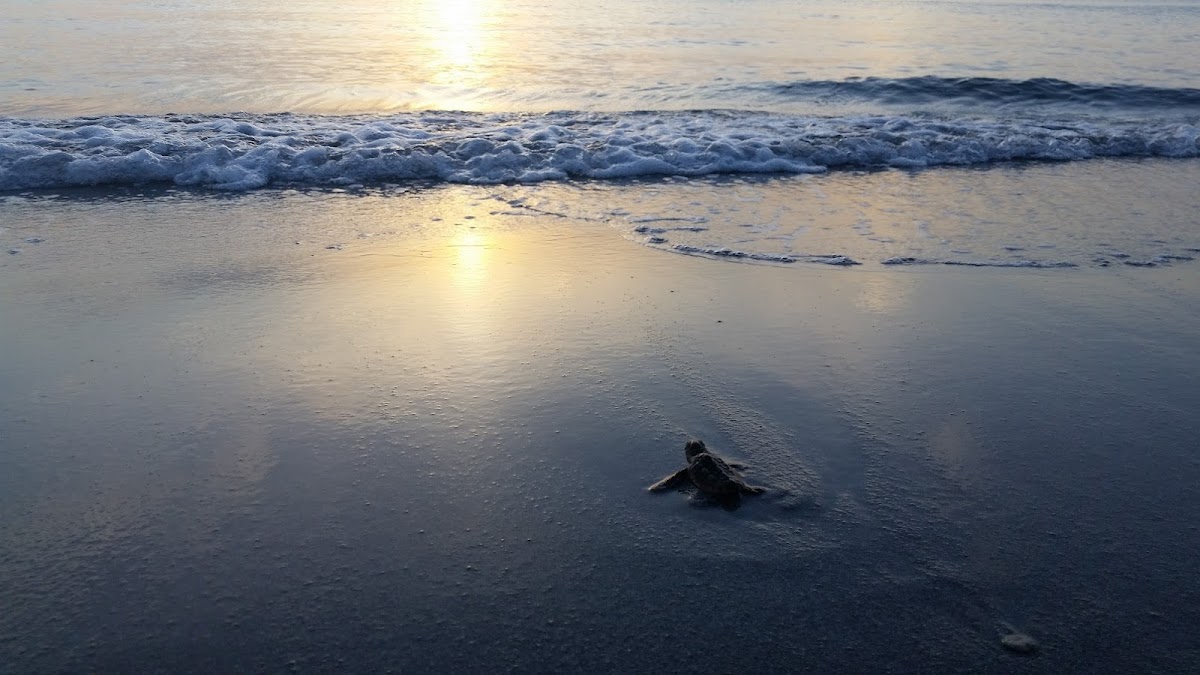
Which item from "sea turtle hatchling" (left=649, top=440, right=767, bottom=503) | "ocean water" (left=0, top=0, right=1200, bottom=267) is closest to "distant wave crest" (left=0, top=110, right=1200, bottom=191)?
"ocean water" (left=0, top=0, right=1200, bottom=267)

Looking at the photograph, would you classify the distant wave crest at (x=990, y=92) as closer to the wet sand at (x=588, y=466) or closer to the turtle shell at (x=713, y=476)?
the wet sand at (x=588, y=466)

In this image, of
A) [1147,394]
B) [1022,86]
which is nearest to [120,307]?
[1147,394]

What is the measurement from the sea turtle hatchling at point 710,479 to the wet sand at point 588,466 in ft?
0.28

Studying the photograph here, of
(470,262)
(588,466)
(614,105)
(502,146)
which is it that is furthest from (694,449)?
(614,105)

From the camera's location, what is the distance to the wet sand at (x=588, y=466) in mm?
2578

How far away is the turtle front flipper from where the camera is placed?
328 cm

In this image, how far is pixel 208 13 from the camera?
26719mm

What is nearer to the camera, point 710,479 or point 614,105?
point 710,479

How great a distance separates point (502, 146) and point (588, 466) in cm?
686

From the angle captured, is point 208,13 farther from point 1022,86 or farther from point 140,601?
point 140,601

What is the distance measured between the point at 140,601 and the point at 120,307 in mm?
2824

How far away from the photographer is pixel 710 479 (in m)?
3.21

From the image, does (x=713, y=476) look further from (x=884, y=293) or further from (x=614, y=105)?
(x=614, y=105)

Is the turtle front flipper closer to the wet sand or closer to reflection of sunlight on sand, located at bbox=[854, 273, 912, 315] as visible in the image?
the wet sand
